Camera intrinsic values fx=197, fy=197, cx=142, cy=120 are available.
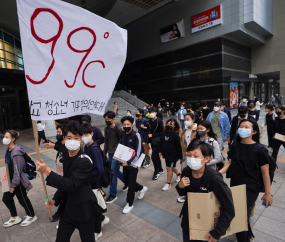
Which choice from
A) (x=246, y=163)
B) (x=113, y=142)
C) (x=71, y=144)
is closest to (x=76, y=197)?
(x=71, y=144)

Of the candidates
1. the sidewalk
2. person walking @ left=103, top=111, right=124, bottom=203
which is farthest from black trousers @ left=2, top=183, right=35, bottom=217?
person walking @ left=103, top=111, right=124, bottom=203

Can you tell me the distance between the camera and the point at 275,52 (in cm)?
2420

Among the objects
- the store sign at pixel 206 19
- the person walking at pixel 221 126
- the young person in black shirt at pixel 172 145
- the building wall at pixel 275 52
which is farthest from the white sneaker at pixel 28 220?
the building wall at pixel 275 52

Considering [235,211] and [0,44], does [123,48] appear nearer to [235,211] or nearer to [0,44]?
[235,211]

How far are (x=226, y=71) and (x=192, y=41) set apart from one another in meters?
5.11

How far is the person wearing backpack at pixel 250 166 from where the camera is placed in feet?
7.78

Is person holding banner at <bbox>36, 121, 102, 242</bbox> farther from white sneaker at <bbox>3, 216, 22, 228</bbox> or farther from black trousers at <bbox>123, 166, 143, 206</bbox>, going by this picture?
white sneaker at <bbox>3, 216, 22, 228</bbox>

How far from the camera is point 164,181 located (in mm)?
5188

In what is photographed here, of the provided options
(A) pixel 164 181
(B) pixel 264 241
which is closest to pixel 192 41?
(A) pixel 164 181

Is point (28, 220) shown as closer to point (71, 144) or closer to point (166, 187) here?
point (71, 144)

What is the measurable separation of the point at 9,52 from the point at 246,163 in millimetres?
19754

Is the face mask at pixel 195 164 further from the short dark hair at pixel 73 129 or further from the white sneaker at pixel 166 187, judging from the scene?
the white sneaker at pixel 166 187

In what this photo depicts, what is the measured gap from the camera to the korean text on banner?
90.0 inches

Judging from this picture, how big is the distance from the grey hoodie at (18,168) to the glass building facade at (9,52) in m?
15.6
